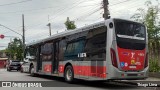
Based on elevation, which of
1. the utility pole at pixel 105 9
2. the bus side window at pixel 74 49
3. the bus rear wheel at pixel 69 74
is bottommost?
the bus rear wheel at pixel 69 74

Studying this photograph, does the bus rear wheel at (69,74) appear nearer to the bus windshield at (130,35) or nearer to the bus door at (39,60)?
the bus windshield at (130,35)

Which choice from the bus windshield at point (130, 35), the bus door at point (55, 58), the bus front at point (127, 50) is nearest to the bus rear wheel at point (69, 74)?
the bus door at point (55, 58)

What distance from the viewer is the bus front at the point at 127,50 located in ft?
50.5

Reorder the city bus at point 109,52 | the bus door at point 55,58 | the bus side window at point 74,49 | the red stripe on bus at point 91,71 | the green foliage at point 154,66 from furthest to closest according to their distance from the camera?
the green foliage at point 154,66, the bus door at point 55,58, the bus side window at point 74,49, the red stripe on bus at point 91,71, the city bus at point 109,52

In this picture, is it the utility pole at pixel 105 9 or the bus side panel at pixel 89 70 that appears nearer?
the bus side panel at pixel 89 70

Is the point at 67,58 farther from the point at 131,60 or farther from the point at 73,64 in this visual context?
the point at 131,60

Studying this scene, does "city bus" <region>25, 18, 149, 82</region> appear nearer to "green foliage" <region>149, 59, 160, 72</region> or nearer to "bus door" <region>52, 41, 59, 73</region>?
"bus door" <region>52, 41, 59, 73</region>

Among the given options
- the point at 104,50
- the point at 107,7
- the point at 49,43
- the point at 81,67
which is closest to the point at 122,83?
the point at 81,67

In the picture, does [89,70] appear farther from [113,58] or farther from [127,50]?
[127,50]

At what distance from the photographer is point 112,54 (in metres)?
15.4

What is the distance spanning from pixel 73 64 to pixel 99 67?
3.02m

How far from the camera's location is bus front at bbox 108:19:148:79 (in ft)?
50.5

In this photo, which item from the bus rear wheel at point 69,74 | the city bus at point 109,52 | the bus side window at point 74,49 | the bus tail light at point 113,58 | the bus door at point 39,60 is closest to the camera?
the bus tail light at point 113,58

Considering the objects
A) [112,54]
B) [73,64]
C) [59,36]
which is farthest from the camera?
[59,36]
